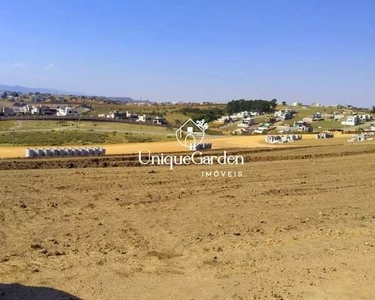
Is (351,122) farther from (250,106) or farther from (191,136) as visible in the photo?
(250,106)

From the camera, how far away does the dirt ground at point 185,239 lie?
6.53m

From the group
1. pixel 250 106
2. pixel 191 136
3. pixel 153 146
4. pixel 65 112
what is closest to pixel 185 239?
pixel 153 146

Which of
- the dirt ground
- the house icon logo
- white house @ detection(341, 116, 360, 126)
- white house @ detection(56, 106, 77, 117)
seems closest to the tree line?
white house @ detection(341, 116, 360, 126)

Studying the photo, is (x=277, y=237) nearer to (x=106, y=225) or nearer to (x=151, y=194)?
(x=106, y=225)

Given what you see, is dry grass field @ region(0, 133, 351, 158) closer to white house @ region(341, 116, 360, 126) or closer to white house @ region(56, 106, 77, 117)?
white house @ region(341, 116, 360, 126)

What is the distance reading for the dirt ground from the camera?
257 inches

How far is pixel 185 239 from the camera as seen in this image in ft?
28.8

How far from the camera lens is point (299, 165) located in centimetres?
2070

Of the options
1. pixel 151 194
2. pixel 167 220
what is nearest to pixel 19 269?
pixel 167 220

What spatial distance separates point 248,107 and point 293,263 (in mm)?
113926

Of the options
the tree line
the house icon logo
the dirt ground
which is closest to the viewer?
the dirt ground

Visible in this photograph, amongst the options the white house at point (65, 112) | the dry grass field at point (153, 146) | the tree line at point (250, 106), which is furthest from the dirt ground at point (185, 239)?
the tree line at point (250, 106)

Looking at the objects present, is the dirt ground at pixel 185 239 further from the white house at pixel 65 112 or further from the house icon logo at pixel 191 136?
the white house at pixel 65 112

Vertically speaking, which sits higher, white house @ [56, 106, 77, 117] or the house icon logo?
white house @ [56, 106, 77, 117]
